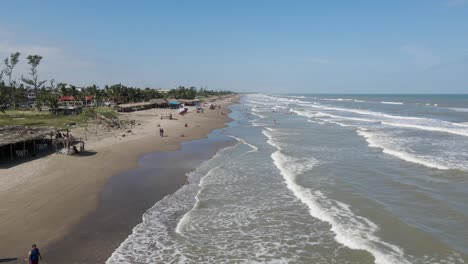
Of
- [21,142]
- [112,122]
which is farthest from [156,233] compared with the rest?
[112,122]

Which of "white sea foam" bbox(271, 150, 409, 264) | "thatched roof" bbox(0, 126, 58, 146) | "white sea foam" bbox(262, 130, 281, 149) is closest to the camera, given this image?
"white sea foam" bbox(271, 150, 409, 264)

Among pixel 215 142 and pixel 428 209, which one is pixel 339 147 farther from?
pixel 428 209

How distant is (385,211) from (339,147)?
1584cm

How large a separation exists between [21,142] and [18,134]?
1.74 feet

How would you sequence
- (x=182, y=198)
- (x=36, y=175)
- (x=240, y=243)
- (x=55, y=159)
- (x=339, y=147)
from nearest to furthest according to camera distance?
1. (x=240, y=243)
2. (x=182, y=198)
3. (x=36, y=175)
4. (x=55, y=159)
5. (x=339, y=147)

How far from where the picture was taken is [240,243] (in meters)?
12.4

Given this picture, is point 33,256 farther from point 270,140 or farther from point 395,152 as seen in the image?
point 270,140

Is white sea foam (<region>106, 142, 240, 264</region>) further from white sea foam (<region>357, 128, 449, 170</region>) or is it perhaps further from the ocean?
white sea foam (<region>357, 128, 449, 170</region>)

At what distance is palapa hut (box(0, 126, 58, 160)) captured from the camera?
907 inches

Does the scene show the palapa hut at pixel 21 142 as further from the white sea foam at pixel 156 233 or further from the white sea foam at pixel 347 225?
the white sea foam at pixel 347 225

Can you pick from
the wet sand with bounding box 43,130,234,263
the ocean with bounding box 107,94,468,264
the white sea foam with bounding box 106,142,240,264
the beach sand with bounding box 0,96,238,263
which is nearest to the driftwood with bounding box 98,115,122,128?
the beach sand with bounding box 0,96,238,263

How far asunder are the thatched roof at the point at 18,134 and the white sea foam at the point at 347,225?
15937mm

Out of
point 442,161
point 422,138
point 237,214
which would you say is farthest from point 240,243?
point 422,138

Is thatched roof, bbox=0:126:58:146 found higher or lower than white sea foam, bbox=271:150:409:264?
higher
